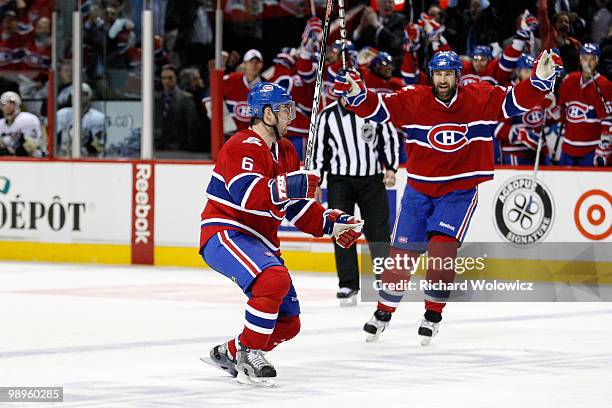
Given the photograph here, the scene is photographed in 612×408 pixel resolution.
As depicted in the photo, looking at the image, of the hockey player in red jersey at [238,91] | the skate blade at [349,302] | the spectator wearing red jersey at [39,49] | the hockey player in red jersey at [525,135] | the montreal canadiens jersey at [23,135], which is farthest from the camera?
the spectator wearing red jersey at [39,49]

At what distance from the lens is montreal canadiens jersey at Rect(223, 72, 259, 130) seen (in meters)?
14.6

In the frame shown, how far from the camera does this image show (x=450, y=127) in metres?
8.62

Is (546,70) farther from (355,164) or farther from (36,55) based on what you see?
(36,55)

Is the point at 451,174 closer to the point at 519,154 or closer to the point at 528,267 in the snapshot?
the point at 528,267

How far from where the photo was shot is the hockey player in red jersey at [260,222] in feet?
21.5

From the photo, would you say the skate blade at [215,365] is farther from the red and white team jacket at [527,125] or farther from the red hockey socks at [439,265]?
the red and white team jacket at [527,125]

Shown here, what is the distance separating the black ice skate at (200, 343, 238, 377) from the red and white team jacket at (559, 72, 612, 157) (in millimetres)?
A: 7040

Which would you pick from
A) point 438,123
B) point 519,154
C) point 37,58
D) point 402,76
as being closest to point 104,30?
point 37,58

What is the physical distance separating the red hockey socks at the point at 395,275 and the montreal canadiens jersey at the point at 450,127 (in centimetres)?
40

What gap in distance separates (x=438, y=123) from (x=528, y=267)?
14.0 feet

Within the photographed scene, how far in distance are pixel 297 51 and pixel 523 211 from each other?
3.15 meters

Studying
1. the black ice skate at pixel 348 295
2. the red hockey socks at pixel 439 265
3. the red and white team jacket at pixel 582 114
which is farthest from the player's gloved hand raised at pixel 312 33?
the red hockey socks at pixel 439 265

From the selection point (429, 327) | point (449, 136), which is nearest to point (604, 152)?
point (449, 136)

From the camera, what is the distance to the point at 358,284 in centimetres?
1109
